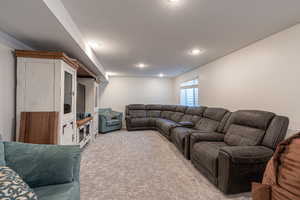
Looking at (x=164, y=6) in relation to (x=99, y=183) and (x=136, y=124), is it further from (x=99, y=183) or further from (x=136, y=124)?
(x=136, y=124)

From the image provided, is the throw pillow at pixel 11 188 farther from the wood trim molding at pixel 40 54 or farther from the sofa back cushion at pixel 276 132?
the sofa back cushion at pixel 276 132

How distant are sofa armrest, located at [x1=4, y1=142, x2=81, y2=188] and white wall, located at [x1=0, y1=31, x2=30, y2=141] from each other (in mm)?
873

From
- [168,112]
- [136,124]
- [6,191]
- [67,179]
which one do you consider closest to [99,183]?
[67,179]

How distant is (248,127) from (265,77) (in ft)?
3.05

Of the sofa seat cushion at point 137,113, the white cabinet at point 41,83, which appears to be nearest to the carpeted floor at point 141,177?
the white cabinet at point 41,83

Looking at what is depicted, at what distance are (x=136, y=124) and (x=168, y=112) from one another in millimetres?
1466

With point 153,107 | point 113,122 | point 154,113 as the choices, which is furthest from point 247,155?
point 153,107

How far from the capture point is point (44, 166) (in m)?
1.15

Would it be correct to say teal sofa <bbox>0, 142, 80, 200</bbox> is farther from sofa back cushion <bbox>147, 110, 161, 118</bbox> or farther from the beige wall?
sofa back cushion <bbox>147, 110, 161, 118</bbox>

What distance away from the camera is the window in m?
4.80

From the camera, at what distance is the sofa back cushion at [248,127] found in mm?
2021

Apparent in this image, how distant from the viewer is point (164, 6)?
5.15ft

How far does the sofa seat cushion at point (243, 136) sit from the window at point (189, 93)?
225cm

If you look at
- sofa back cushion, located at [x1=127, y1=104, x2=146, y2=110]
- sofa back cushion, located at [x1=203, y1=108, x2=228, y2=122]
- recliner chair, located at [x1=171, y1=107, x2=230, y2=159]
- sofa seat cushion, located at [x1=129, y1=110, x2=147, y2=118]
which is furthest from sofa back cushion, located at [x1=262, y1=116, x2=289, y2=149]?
sofa back cushion, located at [x1=127, y1=104, x2=146, y2=110]
